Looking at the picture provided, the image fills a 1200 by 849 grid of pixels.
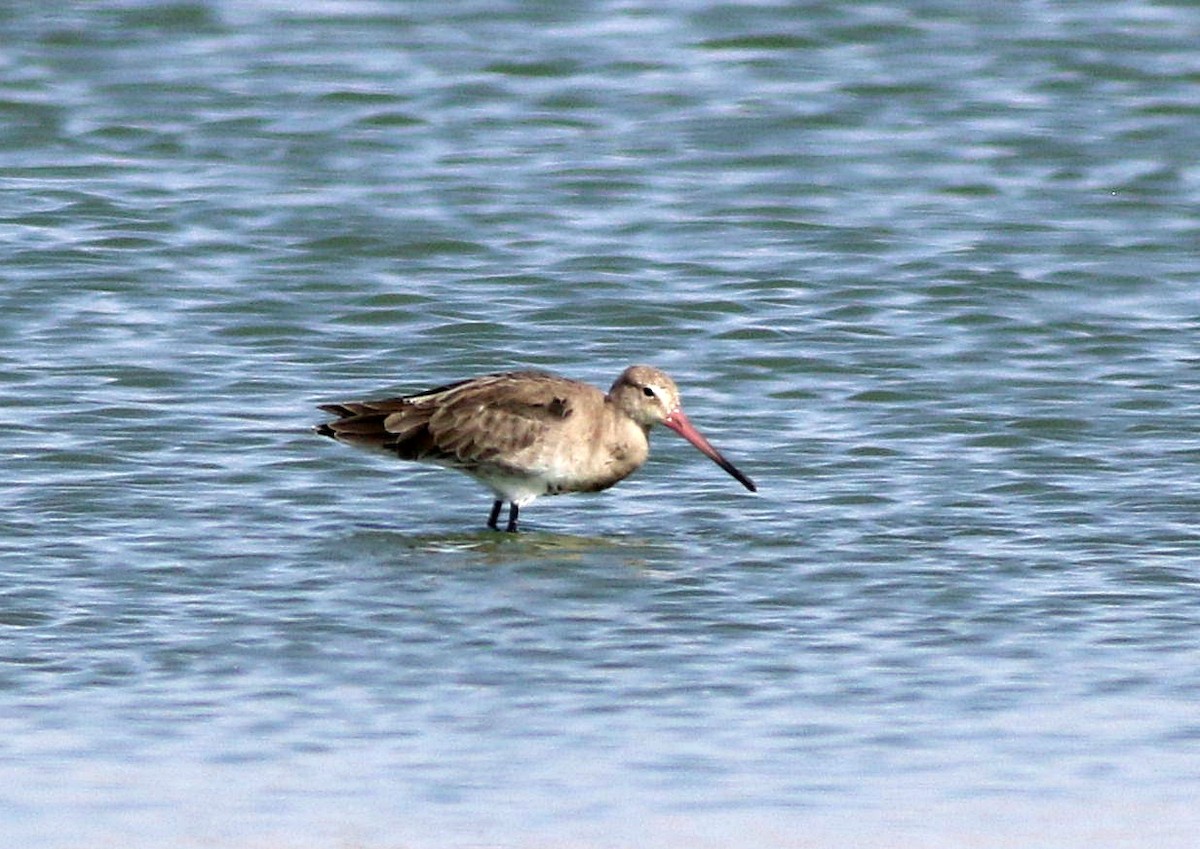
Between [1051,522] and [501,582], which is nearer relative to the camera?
[501,582]

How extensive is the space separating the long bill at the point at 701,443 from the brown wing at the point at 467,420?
39 cm

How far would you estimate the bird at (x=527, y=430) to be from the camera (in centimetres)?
1146

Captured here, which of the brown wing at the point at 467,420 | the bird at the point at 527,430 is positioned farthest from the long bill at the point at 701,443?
the brown wing at the point at 467,420

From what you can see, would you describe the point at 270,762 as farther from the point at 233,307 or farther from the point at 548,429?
the point at 233,307

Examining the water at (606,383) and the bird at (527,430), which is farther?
the bird at (527,430)

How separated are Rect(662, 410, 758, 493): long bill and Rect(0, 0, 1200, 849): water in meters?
0.18

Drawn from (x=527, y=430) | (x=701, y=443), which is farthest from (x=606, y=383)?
(x=527, y=430)

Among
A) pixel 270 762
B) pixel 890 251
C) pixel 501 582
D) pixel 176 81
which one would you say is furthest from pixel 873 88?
pixel 270 762

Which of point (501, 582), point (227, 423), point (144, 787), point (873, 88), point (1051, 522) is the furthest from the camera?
point (873, 88)

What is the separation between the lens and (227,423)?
12805 millimetres

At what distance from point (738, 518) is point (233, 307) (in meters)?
4.45

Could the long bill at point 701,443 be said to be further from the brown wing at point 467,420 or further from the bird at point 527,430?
the brown wing at point 467,420

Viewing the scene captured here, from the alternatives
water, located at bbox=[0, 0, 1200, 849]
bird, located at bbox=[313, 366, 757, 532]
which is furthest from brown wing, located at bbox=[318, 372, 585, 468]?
water, located at bbox=[0, 0, 1200, 849]

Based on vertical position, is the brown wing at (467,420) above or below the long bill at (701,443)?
above
